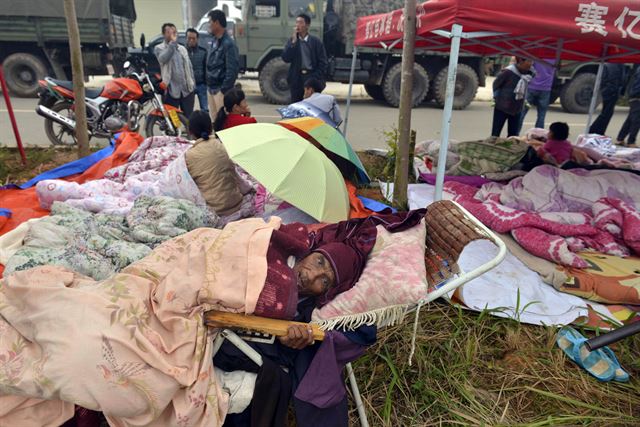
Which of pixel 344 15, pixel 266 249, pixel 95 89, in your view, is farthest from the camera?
pixel 344 15

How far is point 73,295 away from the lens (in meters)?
1.42

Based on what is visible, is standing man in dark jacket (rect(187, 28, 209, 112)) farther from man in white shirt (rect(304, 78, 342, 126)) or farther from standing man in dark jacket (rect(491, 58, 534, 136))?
standing man in dark jacket (rect(491, 58, 534, 136))

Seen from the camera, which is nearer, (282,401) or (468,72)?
(282,401)

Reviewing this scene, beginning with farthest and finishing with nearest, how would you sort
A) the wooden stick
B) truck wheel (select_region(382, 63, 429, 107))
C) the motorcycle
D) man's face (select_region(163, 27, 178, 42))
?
truck wheel (select_region(382, 63, 429, 107))
man's face (select_region(163, 27, 178, 42))
the motorcycle
the wooden stick

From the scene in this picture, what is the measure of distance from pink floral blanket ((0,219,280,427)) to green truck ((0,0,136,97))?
9012 millimetres

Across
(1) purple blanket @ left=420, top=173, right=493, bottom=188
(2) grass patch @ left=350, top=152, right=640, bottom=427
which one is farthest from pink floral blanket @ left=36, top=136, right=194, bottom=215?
(1) purple blanket @ left=420, top=173, right=493, bottom=188

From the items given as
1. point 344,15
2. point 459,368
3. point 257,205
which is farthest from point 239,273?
point 344,15

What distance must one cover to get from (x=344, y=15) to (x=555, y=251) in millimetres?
7939

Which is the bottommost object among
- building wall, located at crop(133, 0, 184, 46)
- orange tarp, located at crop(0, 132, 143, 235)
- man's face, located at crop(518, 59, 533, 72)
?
orange tarp, located at crop(0, 132, 143, 235)

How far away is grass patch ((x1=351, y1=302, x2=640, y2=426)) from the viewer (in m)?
1.93

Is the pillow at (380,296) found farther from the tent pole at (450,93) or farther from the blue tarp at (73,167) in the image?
the blue tarp at (73,167)

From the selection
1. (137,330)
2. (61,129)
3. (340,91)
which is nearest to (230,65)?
(61,129)

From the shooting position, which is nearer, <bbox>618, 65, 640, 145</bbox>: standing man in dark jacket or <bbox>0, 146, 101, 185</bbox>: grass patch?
<bbox>0, 146, 101, 185</bbox>: grass patch

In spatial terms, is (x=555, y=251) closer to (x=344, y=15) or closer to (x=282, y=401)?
(x=282, y=401)
